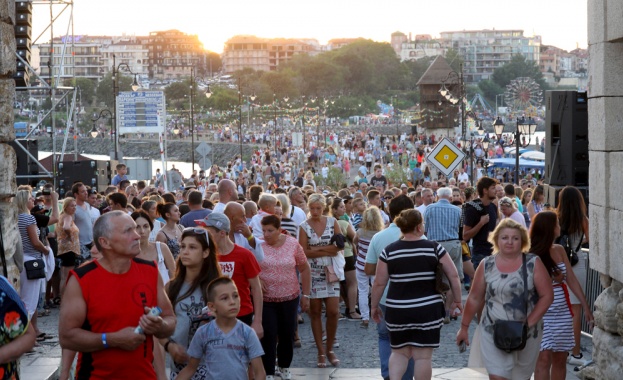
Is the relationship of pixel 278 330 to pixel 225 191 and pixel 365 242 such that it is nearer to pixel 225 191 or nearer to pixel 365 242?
pixel 225 191

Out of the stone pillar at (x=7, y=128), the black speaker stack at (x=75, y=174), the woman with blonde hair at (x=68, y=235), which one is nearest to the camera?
the stone pillar at (x=7, y=128)

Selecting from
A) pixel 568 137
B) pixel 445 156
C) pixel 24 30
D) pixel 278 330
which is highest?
pixel 24 30

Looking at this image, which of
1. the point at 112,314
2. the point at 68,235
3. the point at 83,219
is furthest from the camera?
the point at 83,219

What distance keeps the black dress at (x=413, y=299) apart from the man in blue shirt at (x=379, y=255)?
0.48 metres

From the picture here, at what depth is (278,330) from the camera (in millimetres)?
8422

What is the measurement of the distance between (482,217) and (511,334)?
5402 mm

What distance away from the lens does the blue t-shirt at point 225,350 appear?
5.80m

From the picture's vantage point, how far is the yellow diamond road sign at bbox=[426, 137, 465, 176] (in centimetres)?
1770

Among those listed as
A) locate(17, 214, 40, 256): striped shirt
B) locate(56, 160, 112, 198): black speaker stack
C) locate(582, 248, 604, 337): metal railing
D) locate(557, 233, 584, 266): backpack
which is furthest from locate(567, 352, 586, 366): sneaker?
locate(56, 160, 112, 198): black speaker stack

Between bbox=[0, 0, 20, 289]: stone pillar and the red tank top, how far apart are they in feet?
6.91

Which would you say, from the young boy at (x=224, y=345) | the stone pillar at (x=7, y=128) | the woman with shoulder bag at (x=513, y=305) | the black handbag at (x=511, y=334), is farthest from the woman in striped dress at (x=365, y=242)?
the young boy at (x=224, y=345)

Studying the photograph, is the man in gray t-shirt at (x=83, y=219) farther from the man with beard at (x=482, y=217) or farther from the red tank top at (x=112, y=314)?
the red tank top at (x=112, y=314)

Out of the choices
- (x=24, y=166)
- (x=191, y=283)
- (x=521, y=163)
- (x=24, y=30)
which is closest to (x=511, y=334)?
(x=191, y=283)

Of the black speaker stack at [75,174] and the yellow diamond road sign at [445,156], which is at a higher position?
the yellow diamond road sign at [445,156]
